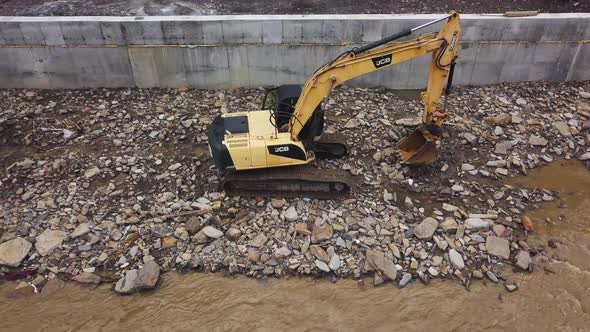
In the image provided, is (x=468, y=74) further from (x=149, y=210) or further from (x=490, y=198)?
(x=149, y=210)

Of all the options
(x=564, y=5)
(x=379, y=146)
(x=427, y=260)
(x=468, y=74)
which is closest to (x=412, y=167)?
(x=379, y=146)

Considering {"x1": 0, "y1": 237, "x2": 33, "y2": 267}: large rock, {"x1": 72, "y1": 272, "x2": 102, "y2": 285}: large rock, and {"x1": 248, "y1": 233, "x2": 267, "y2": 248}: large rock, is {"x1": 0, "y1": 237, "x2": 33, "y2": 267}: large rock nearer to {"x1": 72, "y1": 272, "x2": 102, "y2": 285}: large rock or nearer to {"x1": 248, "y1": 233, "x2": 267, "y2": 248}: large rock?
{"x1": 72, "y1": 272, "x2": 102, "y2": 285}: large rock

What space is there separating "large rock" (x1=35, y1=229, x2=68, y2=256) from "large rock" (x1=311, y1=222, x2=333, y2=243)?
358 cm

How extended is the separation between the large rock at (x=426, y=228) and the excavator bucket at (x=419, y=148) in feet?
3.82

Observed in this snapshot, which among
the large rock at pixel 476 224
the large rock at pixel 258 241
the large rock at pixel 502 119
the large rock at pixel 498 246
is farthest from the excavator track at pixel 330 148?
the large rock at pixel 502 119

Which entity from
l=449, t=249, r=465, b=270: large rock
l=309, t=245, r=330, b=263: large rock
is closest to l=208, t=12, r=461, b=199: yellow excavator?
l=309, t=245, r=330, b=263: large rock

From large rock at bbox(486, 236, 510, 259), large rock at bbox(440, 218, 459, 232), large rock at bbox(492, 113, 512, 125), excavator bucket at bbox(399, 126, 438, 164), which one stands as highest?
excavator bucket at bbox(399, 126, 438, 164)

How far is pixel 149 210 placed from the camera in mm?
6738

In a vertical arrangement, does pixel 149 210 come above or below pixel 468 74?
below

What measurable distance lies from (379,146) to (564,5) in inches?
258

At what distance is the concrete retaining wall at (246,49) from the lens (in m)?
8.94

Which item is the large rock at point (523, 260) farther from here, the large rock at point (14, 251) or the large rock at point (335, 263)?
the large rock at point (14, 251)

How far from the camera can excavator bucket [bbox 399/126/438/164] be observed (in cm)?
708

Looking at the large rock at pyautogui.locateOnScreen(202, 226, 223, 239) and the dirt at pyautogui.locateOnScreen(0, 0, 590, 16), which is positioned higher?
the dirt at pyautogui.locateOnScreen(0, 0, 590, 16)
